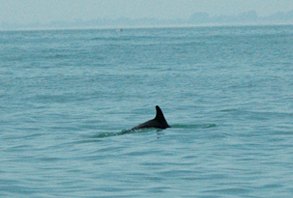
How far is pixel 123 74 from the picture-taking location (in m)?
51.5

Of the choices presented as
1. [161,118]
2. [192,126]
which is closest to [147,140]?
[161,118]

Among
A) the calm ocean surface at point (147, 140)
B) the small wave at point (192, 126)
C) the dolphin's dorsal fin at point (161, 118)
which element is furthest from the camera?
the small wave at point (192, 126)

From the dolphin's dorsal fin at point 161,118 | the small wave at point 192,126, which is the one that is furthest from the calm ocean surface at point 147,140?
the dolphin's dorsal fin at point 161,118

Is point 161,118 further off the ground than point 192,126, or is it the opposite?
point 192,126

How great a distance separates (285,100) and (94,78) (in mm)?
18026

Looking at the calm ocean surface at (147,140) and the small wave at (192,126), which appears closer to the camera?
the calm ocean surface at (147,140)

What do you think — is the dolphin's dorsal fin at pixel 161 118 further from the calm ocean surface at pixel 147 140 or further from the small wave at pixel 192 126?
the small wave at pixel 192 126

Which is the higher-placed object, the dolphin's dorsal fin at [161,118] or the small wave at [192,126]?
the small wave at [192,126]

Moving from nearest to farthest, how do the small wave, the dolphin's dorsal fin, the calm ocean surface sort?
the calm ocean surface, the dolphin's dorsal fin, the small wave

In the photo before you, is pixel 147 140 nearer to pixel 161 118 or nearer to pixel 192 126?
pixel 161 118

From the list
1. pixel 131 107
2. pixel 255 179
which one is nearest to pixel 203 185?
pixel 255 179

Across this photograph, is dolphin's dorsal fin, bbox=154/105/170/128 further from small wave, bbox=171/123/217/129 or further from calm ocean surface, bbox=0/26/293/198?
small wave, bbox=171/123/217/129

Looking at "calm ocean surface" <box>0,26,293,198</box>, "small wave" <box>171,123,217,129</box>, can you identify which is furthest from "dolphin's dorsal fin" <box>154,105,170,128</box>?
"small wave" <box>171,123,217,129</box>

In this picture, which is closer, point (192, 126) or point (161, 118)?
point (161, 118)
